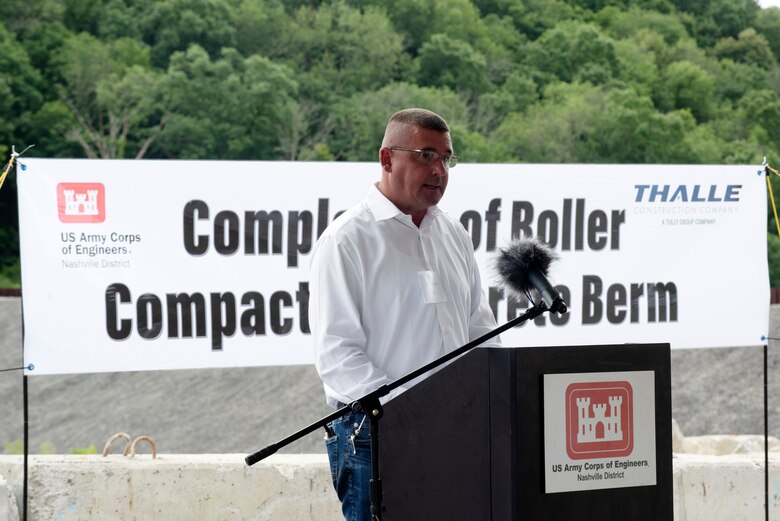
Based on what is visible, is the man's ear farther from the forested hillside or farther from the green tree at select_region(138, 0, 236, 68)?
the green tree at select_region(138, 0, 236, 68)

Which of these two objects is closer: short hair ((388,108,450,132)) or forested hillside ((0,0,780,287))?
short hair ((388,108,450,132))

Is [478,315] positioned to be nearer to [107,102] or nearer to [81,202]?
[81,202]

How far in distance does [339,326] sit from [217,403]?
2049 centimetres

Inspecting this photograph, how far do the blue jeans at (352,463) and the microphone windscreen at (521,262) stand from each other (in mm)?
477

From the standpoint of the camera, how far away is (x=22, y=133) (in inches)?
1839

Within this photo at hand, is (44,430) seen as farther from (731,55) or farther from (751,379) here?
(731,55)

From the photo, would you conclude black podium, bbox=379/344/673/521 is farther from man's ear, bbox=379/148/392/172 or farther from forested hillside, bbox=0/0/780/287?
forested hillside, bbox=0/0/780/287

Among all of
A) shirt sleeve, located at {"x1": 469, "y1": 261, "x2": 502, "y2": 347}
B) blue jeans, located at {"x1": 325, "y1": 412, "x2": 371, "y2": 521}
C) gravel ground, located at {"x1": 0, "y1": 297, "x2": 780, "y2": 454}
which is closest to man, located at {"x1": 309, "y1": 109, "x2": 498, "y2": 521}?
blue jeans, located at {"x1": 325, "y1": 412, "x2": 371, "y2": 521}

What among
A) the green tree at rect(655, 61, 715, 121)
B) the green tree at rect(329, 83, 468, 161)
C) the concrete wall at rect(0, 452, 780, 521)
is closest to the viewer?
the concrete wall at rect(0, 452, 780, 521)

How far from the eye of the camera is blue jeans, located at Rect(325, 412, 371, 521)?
2615mm

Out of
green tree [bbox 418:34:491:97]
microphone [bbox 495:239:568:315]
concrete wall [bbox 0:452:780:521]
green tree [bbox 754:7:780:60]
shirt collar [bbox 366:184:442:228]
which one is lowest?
concrete wall [bbox 0:452:780:521]

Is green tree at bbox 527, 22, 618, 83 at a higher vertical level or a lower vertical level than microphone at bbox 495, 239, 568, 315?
higher

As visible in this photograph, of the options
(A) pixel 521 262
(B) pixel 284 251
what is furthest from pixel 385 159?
(B) pixel 284 251

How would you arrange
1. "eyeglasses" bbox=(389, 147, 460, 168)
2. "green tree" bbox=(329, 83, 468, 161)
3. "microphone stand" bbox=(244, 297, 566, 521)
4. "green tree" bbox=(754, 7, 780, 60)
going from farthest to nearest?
"green tree" bbox=(754, 7, 780, 60) < "green tree" bbox=(329, 83, 468, 161) < "eyeglasses" bbox=(389, 147, 460, 168) < "microphone stand" bbox=(244, 297, 566, 521)
